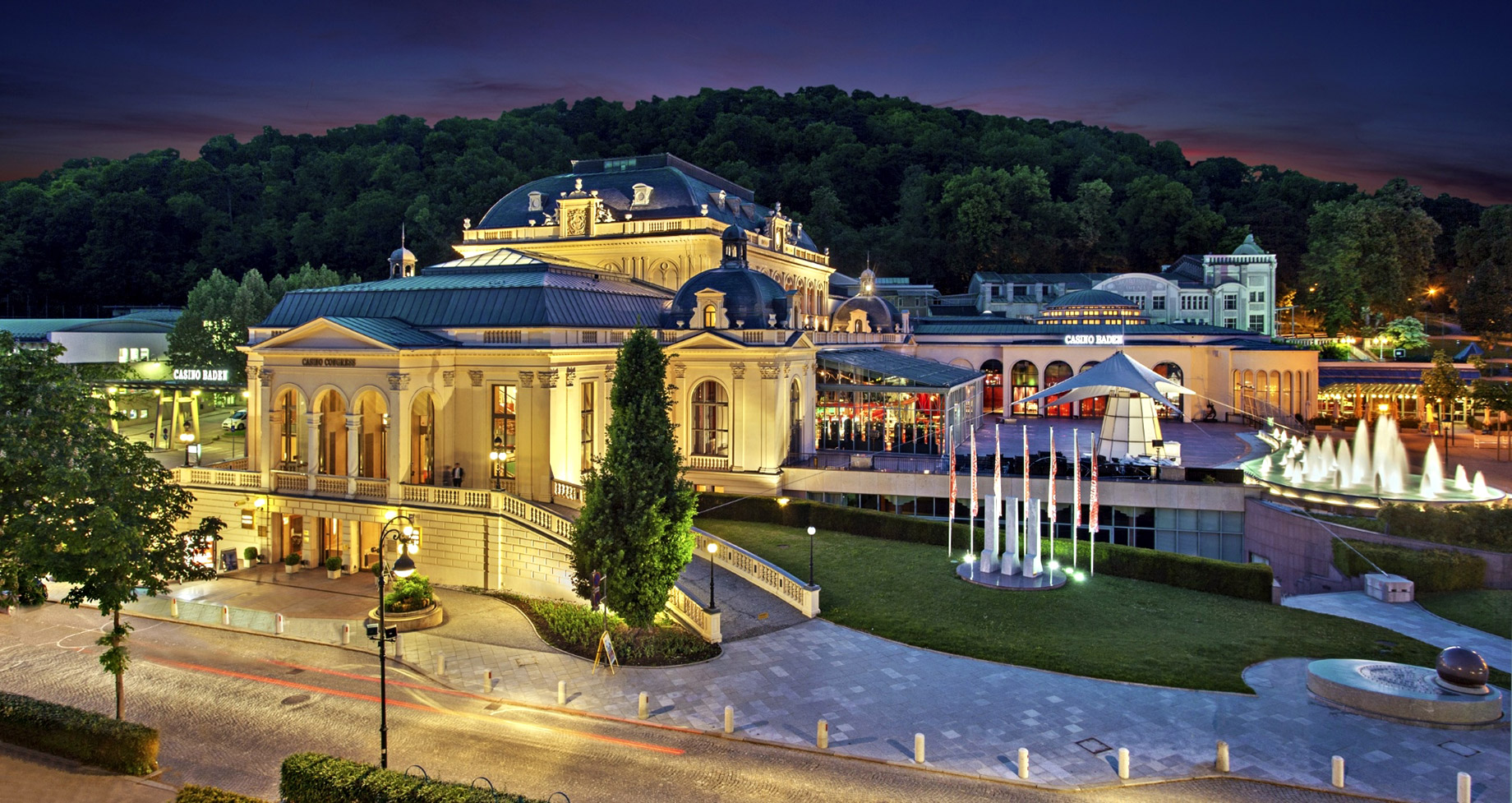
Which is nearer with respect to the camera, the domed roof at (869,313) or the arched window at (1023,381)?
the domed roof at (869,313)

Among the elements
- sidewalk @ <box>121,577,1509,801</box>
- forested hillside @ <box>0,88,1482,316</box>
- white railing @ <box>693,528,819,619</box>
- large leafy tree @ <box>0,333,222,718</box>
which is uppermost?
forested hillside @ <box>0,88,1482,316</box>

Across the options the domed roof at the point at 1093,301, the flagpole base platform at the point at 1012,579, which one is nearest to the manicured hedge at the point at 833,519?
the flagpole base platform at the point at 1012,579

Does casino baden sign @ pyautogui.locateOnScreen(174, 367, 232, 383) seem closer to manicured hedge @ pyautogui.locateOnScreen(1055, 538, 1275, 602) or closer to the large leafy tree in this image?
the large leafy tree

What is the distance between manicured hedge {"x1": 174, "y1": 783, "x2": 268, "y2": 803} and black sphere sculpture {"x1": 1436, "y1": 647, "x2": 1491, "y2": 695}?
27338mm

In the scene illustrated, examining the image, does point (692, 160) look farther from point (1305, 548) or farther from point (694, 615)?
point (694, 615)

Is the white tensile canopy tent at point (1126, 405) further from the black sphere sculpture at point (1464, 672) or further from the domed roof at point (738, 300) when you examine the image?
the black sphere sculpture at point (1464, 672)

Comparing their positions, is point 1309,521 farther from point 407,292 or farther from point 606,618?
point 407,292

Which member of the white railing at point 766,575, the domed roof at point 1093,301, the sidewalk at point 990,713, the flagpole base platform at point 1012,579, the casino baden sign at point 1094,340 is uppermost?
the domed roof at point 1093,301

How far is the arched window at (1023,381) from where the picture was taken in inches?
3051

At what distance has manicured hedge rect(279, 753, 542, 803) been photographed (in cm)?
1736

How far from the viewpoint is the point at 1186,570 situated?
36375mm

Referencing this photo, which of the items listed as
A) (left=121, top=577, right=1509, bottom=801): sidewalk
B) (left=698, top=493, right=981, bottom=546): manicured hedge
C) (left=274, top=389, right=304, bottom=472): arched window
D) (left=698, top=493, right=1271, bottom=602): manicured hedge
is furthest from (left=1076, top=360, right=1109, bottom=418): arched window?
(left=274, top=389, right=304, bottom=472): arched window

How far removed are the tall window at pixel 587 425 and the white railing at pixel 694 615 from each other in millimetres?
13654

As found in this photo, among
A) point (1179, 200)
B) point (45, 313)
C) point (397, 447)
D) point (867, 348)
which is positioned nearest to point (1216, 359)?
point (867, 348)
